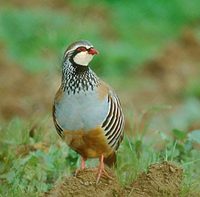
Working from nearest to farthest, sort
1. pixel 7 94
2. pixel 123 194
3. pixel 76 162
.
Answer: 1. pixel 123 194
2. pixel 76 162
3. pixel 7 94

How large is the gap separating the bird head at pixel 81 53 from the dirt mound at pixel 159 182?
725 mm

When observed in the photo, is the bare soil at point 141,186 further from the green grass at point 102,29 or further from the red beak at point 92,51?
the green grass at point 102,29

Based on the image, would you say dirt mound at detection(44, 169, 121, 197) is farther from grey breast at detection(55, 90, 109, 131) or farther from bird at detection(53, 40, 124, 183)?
grey breast at detection(55, 90, 109, 131)

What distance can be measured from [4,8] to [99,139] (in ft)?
30.8

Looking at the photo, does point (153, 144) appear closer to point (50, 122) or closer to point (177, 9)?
point (50, 122)

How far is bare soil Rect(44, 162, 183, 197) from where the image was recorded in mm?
5699

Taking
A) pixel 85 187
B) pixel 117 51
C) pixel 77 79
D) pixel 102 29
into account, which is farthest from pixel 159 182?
pixel 102 29

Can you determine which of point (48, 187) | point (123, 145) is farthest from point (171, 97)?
point (48, 187)

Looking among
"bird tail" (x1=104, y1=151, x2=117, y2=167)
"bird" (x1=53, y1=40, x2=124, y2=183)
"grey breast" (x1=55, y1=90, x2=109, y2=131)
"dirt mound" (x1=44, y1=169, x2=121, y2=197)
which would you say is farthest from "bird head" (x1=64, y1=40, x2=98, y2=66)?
"bird tail" (x1=104, y1=151, x2=117, y2=167)

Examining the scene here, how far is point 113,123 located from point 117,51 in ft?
26.0

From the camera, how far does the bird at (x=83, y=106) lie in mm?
5887

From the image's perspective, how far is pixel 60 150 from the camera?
7.01 meters

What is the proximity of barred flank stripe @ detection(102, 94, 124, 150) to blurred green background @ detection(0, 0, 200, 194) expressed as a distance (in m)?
2.62

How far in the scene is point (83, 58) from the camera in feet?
19.4
